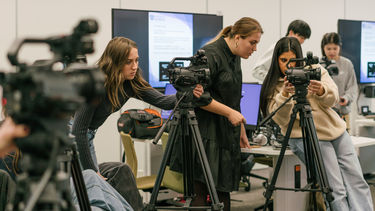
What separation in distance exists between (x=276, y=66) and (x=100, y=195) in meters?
1.50

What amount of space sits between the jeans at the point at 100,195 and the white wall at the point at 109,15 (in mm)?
1822

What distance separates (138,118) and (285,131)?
1.18 metres

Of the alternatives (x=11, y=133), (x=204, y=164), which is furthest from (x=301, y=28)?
(x=11, y=133)

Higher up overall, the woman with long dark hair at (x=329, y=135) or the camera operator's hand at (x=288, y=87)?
the camera operator's hand at (x=288, y=87)

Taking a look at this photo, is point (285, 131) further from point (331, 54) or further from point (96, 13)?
point (96, 13)

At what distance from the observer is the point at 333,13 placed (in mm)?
6191

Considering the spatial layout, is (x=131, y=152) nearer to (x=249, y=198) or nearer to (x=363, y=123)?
(x=249, y=198)

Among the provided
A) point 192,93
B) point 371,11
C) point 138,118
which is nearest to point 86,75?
point 192,93

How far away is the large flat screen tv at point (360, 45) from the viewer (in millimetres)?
5902

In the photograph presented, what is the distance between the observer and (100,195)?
1.79m

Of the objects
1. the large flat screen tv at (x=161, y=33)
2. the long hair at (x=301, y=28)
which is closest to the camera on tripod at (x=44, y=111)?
the long hair at (x=301, y=28)

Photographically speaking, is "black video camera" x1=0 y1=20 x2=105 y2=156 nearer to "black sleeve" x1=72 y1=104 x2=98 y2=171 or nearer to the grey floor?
"black sleeve" x1=72 y1=104 x2=98 y2=171

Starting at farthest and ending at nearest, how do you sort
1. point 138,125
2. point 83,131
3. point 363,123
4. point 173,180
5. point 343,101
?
point 363,123 < point 343,101 < point 138,125 < point 173,180 < point 83,131

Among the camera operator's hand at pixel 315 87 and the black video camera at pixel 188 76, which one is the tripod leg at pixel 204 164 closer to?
the black video camera at pixel 188 76
